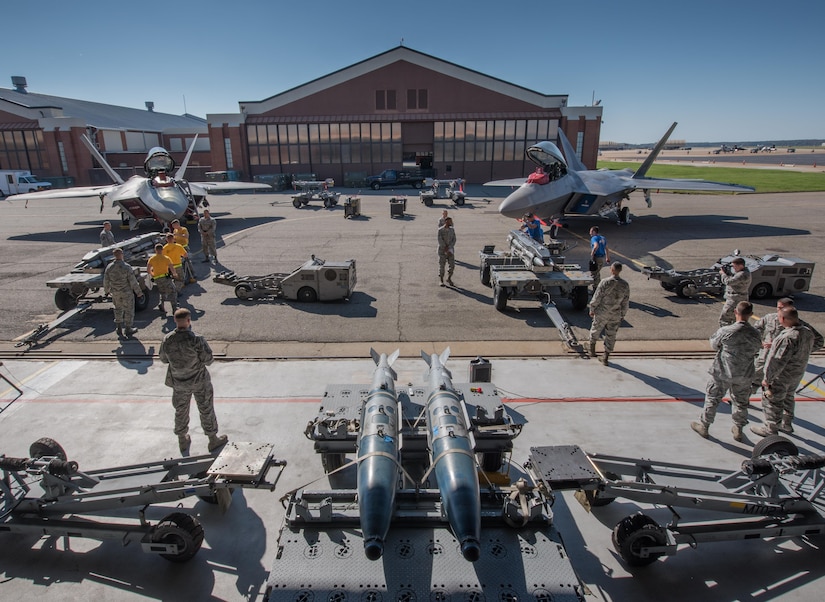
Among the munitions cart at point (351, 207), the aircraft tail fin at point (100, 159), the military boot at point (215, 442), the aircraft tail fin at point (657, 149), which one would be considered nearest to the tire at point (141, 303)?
the military boot at point (215, 442)

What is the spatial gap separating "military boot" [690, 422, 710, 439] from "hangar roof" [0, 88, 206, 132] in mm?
62486

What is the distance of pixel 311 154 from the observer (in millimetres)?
52219

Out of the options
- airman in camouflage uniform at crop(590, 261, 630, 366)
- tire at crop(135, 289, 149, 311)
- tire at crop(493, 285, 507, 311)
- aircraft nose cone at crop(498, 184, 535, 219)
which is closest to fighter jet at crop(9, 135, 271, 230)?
tire at crop(135, 289, 149, 311)

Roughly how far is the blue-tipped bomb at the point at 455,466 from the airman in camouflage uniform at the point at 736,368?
13.6 ft

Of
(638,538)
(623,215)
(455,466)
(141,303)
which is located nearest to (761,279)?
(638,538)

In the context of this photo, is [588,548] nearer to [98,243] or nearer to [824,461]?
[824,461]

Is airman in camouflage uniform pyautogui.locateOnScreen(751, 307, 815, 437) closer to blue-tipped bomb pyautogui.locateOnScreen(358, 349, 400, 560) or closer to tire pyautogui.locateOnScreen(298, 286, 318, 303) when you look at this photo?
blue-tipped bomb pyautogui.locateOnScreen(358, 349, 400, 560)

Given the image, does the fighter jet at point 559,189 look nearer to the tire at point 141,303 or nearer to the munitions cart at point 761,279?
the munitions cart at point 761,279

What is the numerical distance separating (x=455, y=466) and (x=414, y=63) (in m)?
51.0

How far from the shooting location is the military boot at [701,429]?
7.34 m

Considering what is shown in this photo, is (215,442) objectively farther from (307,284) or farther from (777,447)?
(777,447)

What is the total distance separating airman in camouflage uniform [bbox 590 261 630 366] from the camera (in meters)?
9.25

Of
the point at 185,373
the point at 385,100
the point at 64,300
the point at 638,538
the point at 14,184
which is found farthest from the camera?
the point at 385,100

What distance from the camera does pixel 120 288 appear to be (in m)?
11.1
